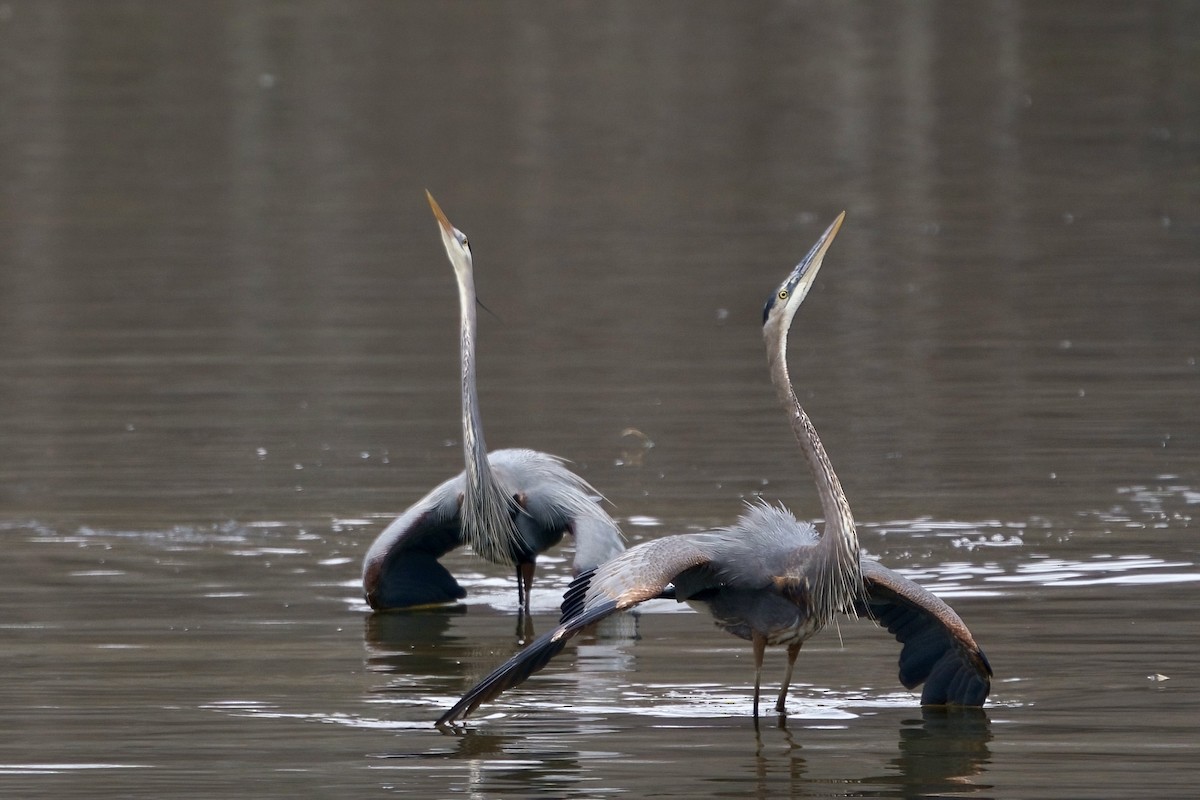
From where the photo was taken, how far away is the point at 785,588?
26.0ft

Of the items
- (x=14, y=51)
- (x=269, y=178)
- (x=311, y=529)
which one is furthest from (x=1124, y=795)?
(x=14, y=51)

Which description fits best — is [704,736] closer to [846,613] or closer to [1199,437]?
[846,613]

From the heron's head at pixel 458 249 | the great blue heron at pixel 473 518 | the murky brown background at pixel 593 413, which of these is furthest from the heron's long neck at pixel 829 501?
the heron's head at pixel 458 249

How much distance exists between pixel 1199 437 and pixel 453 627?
4874 mm

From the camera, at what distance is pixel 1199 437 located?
1259 cm

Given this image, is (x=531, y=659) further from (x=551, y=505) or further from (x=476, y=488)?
(x=551, y=505)

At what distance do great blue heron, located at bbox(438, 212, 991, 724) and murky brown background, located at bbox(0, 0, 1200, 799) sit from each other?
251 mm

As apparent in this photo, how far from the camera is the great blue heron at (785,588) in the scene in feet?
25.0

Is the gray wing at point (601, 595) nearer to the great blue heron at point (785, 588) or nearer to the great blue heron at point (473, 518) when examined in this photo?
the great blue heron at point (785, 588)

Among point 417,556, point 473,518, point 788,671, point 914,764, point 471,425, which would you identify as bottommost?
point 914,764

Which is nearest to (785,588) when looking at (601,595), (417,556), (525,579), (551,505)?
(601,595)

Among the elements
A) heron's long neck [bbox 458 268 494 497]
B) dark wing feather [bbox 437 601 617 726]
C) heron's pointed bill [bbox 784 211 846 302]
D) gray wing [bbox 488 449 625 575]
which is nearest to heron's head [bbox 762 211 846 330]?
heron's pointed bill [bbox 784 211 846 302]

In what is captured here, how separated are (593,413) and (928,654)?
5469mm

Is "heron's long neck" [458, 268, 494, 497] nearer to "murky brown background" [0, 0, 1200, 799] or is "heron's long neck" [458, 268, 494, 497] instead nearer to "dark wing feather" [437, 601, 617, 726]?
"murky brown background" [0, 0, 1200, 799]
